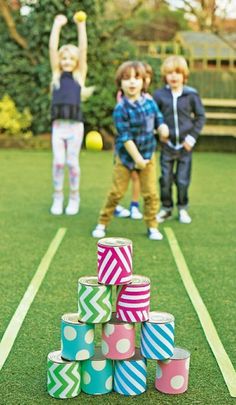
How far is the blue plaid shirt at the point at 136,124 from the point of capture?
6422mm

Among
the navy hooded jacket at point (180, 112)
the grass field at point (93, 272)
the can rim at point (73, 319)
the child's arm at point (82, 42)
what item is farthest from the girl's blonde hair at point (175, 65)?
the can rim at point (73, 319)

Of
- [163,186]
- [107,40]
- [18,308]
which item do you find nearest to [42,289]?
[18,308]

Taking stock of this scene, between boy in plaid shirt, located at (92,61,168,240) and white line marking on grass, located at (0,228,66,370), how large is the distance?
0.90 m

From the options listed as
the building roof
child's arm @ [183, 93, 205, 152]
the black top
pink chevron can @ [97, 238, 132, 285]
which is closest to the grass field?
pink chevron can @ [97, 238, 132, 285]

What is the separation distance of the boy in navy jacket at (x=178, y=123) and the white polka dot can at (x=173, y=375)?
14.5 ft

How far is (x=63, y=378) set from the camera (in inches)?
133

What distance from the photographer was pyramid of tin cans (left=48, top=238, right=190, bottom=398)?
11.1ft

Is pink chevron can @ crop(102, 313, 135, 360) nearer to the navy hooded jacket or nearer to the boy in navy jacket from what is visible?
the boy in navy jacket

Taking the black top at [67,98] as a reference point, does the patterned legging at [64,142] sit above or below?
below

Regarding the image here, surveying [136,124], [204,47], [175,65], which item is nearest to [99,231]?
[136,124]

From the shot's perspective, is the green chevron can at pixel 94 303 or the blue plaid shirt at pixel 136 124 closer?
the green chevron can at pixel 94 303

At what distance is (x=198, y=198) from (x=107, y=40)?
7595 millimetres

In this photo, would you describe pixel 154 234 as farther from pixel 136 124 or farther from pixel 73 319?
pixel 73 319

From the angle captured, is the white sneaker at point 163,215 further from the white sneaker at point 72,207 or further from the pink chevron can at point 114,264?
the pink chevron can at point 114,264
